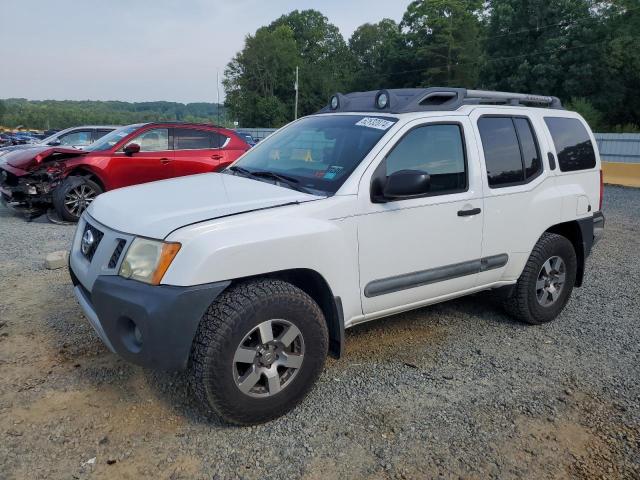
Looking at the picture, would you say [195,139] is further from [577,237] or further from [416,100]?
[577,237]

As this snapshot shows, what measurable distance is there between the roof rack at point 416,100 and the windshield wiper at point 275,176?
0.88m

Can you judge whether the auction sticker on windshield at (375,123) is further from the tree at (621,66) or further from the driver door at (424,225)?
the tree at (621,66)

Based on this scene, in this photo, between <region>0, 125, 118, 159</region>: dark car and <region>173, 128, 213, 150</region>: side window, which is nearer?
<region>173, 128, 213, 150</region>: side window

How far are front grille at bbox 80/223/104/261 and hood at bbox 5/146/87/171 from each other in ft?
19.2

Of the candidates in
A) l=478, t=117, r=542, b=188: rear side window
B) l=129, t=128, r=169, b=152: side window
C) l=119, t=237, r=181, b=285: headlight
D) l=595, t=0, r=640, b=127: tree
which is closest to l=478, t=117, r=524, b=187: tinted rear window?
l=478, t=117, r=542, b=188: rear side window

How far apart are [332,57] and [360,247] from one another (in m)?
Answer: 84.9

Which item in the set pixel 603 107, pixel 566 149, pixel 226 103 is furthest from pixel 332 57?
pixel 566 149

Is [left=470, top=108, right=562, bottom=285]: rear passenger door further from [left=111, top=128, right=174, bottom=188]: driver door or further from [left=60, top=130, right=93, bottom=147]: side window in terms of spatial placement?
[left=60, top=130, right=93, bottom=147]: side window

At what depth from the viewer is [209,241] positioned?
257 centimetres

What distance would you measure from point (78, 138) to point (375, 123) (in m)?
10.8

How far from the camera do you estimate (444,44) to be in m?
55.9

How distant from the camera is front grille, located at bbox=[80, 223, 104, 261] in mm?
2984

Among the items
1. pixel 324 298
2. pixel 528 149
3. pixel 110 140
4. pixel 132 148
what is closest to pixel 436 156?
pixel 528 149

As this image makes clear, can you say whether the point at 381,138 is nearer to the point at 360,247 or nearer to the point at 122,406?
the point at 360,247
